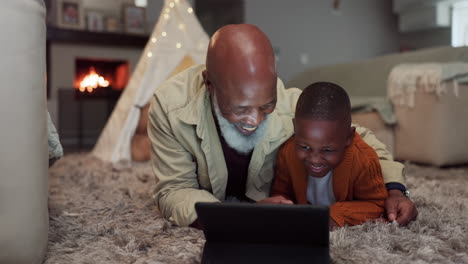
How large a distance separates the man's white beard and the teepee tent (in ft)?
4.86

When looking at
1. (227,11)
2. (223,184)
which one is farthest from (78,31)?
(223,184)

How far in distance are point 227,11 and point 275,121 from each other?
14.1 feet

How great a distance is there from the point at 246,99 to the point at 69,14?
342 centimetres

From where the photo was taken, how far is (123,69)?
158 inches

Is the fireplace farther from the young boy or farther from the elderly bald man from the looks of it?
the young boy

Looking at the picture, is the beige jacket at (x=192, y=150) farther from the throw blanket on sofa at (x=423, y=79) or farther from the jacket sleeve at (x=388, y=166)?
the throw blanket on sofa at (x=423, y=79)

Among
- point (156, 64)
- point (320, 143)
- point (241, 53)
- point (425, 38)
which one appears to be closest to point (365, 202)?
point (320, 143)

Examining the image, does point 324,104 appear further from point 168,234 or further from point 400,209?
point 168,234

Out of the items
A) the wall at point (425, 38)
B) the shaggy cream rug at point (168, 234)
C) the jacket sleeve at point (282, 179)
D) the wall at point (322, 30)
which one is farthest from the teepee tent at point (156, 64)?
the wall at point (425, 38)

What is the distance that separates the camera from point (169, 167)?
1.06m

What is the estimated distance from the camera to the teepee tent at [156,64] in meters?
2.41

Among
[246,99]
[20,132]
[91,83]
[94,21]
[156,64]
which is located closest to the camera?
[20,132]

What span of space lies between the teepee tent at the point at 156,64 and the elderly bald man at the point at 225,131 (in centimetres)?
132

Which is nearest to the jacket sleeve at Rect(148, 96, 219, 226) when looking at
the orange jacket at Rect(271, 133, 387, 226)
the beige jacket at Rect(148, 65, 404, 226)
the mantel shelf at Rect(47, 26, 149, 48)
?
the beige jacket at Rect(148, 65, 404, 226)
